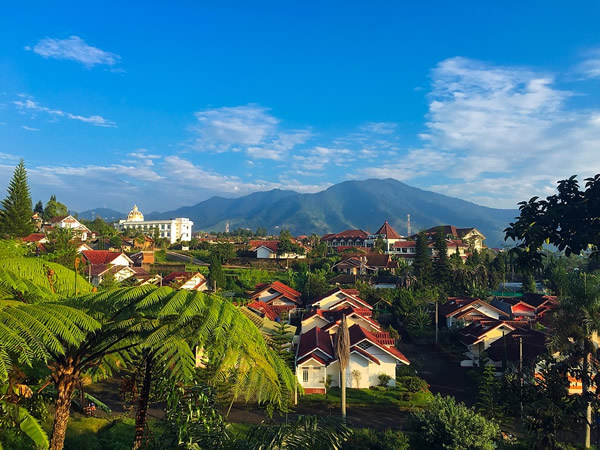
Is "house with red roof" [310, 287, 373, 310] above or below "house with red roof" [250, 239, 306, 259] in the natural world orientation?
below

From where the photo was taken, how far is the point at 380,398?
1866 cm

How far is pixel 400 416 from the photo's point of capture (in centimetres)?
1694

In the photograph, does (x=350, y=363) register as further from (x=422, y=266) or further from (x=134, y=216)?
(x=134, y=216)

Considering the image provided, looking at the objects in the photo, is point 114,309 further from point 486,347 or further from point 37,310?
point 486,347

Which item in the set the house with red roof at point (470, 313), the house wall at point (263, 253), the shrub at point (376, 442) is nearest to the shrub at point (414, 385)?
the shrub at point (376, 442)

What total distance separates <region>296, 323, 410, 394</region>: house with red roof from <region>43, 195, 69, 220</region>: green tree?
225 feet

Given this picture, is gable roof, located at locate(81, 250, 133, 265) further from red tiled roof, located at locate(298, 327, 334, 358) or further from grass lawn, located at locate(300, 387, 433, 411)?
grass lawn, located at locate(300, 387, 433, 411)

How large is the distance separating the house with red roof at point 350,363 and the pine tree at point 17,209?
30484 millimetres

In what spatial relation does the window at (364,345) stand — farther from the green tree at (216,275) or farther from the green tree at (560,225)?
the green tree at (216,275)

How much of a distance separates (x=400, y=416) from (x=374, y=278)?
3133 centimetres

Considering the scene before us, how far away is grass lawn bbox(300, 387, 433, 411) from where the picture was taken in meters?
18.1

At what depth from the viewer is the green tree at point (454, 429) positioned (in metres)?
10.2

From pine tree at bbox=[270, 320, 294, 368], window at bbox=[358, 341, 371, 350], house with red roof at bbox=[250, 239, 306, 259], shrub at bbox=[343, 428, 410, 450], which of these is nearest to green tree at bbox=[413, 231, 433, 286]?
house with red roof at bbox=[250, 239, 306, 259]

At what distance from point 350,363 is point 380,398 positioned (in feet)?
7.23
